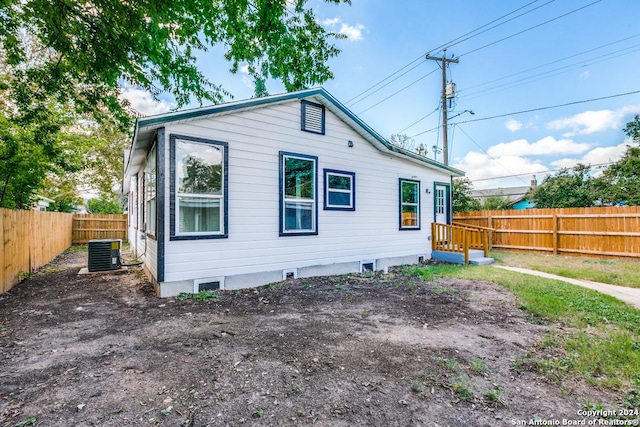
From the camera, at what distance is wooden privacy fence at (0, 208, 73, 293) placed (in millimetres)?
5826

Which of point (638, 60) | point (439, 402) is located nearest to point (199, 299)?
point (439, 402)

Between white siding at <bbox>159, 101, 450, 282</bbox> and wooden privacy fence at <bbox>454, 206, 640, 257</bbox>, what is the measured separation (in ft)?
20.8

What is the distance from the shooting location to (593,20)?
1140cm

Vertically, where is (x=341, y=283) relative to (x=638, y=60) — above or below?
below

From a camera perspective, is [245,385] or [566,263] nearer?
[245,385]

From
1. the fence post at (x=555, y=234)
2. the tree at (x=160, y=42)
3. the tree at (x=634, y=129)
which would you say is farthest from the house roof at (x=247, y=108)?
the tree at (x=634, y=129)

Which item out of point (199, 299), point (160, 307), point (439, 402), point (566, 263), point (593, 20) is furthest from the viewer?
point (593, 20)

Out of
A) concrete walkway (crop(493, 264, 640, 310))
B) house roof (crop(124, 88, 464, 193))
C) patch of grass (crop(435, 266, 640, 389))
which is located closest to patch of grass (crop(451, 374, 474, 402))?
patch of grass (crop(435, 266, 640, 389))

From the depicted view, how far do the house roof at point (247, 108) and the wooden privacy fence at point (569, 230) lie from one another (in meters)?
5.13

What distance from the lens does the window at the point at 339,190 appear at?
24.5 ft

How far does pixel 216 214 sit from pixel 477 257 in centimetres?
807

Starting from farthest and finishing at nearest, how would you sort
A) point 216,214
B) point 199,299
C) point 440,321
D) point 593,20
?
point 593,20, point 216,214, point 199,299, point 440,321

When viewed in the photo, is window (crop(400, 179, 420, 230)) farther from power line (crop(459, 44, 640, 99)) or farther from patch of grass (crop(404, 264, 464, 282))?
power line (crop(459, 44, 640, 99))

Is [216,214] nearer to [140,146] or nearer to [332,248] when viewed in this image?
[140,146]
